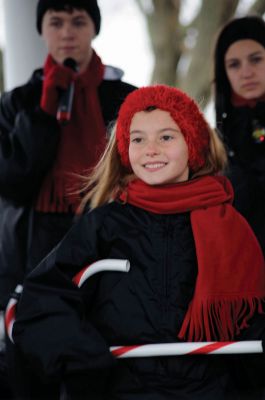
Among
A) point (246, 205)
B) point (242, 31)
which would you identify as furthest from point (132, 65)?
point (246, 205)

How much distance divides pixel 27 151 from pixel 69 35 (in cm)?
53

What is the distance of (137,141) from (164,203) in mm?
236

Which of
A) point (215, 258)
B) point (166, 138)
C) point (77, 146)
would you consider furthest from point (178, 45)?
point (215, 258)

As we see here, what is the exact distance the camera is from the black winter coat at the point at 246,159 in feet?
9.36

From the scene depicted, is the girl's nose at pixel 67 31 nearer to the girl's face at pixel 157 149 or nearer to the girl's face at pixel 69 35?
the girl's face at pixel 69 35

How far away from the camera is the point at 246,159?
9.98 feet

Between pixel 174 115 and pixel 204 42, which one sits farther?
pixel 204 42

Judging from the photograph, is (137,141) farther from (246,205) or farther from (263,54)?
(263,54)

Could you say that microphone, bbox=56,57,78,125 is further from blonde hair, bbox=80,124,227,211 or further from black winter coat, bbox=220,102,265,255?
black winter coat, bbox=220,102,265,255

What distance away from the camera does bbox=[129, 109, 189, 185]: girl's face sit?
227cm

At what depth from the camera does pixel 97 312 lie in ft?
7.27

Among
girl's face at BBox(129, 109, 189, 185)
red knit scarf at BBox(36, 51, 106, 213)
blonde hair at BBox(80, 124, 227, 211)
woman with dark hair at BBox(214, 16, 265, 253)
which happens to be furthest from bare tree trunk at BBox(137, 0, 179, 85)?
girl's face at BBox(129, 109, 189, 185)

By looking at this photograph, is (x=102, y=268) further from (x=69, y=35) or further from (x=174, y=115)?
(x=69, y=35)

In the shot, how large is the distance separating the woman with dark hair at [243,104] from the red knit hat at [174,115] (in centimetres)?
54
